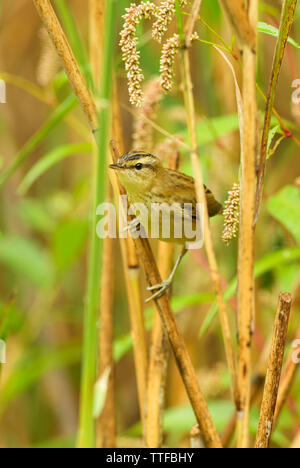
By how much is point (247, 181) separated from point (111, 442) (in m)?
0.77

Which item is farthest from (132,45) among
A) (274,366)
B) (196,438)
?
(196,438)

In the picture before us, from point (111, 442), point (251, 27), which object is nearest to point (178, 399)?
point (111, 442)

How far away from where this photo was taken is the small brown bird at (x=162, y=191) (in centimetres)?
113

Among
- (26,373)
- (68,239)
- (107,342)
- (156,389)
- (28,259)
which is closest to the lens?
(156,389)

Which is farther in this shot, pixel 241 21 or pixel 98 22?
pixel 98 22

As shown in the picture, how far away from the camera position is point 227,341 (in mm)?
792

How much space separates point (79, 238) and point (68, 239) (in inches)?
1.4

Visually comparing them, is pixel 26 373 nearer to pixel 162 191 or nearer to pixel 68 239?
pixel 68 239

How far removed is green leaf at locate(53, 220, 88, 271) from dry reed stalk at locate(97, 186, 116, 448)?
667 mm

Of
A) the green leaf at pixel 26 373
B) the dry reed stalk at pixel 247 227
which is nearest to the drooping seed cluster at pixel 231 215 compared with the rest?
the dry reed stalk at pixel 247 227

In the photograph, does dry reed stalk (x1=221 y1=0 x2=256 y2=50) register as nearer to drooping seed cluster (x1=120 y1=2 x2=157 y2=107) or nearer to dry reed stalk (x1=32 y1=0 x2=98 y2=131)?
drooping seed cluster (x1=120 y1=2 x2=157 y2=107)

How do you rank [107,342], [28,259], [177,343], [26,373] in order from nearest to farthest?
1. [177,343]
2. [107,342]
3. [26,373]
4. [28,259]

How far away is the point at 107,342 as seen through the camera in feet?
4.27

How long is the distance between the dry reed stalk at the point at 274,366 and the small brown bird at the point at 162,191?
13.0 inches
